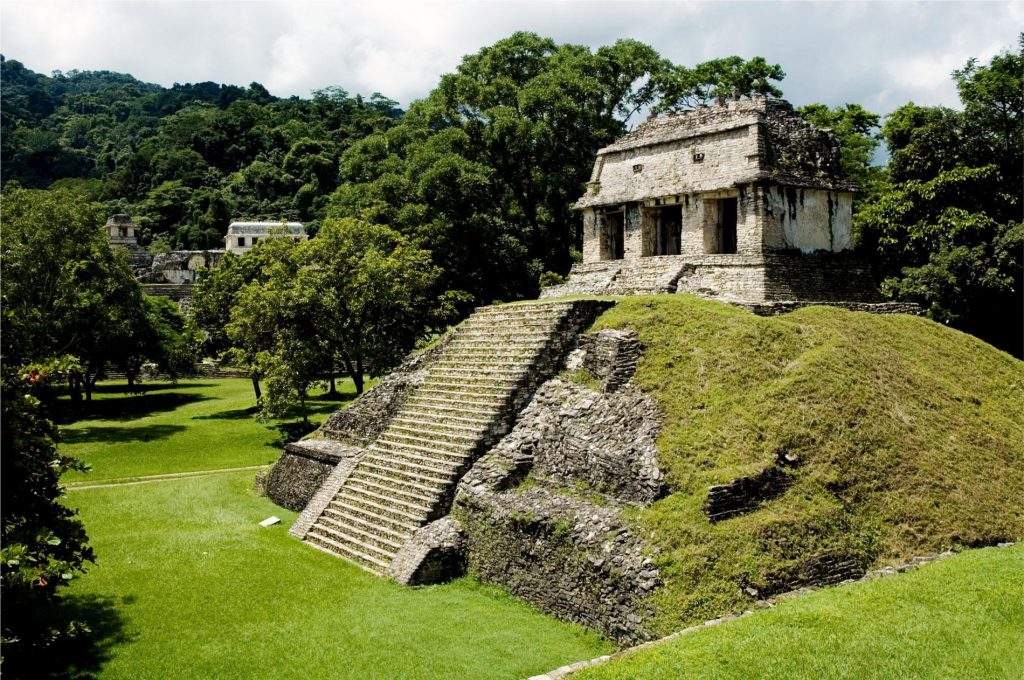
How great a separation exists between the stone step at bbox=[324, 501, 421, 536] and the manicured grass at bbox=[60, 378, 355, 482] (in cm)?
798

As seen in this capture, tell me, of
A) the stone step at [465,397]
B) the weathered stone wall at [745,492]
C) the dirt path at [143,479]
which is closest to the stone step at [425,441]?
the stone step at [465,397]

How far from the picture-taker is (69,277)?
2669cm

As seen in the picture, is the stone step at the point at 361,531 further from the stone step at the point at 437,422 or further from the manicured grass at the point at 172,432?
the manicured grass at the point at 172,432

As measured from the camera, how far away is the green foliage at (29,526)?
8273 mm

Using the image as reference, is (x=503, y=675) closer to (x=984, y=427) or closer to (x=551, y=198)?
(x=984, y=427)

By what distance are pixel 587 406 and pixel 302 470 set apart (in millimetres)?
6594

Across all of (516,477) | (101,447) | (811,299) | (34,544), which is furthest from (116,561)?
(811,299)

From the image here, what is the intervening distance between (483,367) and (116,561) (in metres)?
7.04

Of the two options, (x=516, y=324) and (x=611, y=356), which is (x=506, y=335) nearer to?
(x=516, y=324)

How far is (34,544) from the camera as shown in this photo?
28.1ft

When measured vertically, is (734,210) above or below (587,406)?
above

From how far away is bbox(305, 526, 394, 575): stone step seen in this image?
1297cm

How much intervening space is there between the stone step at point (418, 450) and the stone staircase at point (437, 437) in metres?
0.02

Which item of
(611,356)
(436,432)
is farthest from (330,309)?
(611,356)
